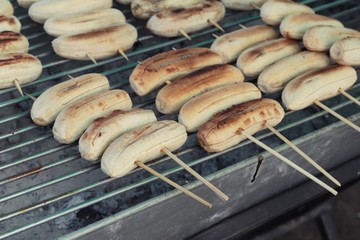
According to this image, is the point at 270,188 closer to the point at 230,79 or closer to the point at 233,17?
Answer: the point at 230,79

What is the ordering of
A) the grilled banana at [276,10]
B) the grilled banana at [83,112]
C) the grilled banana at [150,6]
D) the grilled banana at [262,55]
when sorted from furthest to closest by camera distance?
the grilled banana at [150,6], the grilled banana at [276,10], the grilled banana at [262,55], the grilled banana at [83,112]

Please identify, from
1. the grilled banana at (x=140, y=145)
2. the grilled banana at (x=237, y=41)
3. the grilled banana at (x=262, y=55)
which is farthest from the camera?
the grilled banana at (x=237, y=41)

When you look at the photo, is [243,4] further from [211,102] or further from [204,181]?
[204,181]

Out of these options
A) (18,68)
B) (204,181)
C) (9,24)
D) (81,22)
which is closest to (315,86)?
(204,181)

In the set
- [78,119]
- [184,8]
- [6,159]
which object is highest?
[184,8]

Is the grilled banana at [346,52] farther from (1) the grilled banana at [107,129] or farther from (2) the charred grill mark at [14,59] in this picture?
(2) the charred grill mark at [14,59]

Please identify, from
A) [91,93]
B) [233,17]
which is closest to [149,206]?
[91,93]

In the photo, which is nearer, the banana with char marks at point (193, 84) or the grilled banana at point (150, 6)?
the banana with char marks at point (193, 84)

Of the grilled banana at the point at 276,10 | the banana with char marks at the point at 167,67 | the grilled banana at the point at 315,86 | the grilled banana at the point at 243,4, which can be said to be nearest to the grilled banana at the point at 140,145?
the banana with char marks at the point at 167,67
